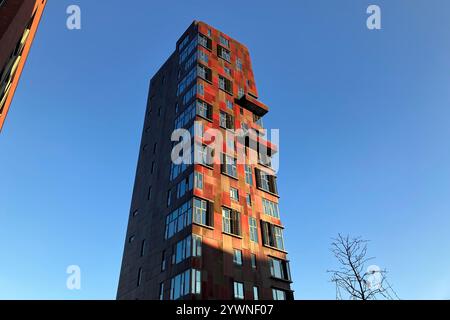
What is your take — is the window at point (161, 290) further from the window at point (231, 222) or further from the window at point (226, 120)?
the window at point (226, 120)

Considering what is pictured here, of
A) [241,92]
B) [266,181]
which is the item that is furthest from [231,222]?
[241,92]

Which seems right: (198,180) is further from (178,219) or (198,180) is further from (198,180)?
(178,219)

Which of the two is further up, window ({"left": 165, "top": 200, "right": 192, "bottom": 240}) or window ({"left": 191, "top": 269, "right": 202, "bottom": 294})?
window ({"left": 165, "top": 200, "right": 192, "bottom": 240})

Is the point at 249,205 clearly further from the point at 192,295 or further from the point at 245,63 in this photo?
the point at 245,63

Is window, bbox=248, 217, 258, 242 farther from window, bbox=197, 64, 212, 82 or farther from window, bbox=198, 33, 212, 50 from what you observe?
window, bbox=198, 33, 212, 50

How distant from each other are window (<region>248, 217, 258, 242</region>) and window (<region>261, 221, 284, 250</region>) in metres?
1.11

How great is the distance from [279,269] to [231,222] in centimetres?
785

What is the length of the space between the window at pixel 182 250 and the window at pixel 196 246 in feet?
1.23

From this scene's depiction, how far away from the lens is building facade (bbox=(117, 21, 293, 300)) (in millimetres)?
32250

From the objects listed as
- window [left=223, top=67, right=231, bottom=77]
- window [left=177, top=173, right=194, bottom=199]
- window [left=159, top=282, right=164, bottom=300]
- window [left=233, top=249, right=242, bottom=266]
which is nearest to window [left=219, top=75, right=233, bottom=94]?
window [left=223, top=67, right=231, bottom=77]

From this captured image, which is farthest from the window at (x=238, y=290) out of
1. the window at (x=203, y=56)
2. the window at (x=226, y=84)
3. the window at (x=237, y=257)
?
the window at (x=203, y=56)

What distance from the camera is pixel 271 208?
4222 centimetres
